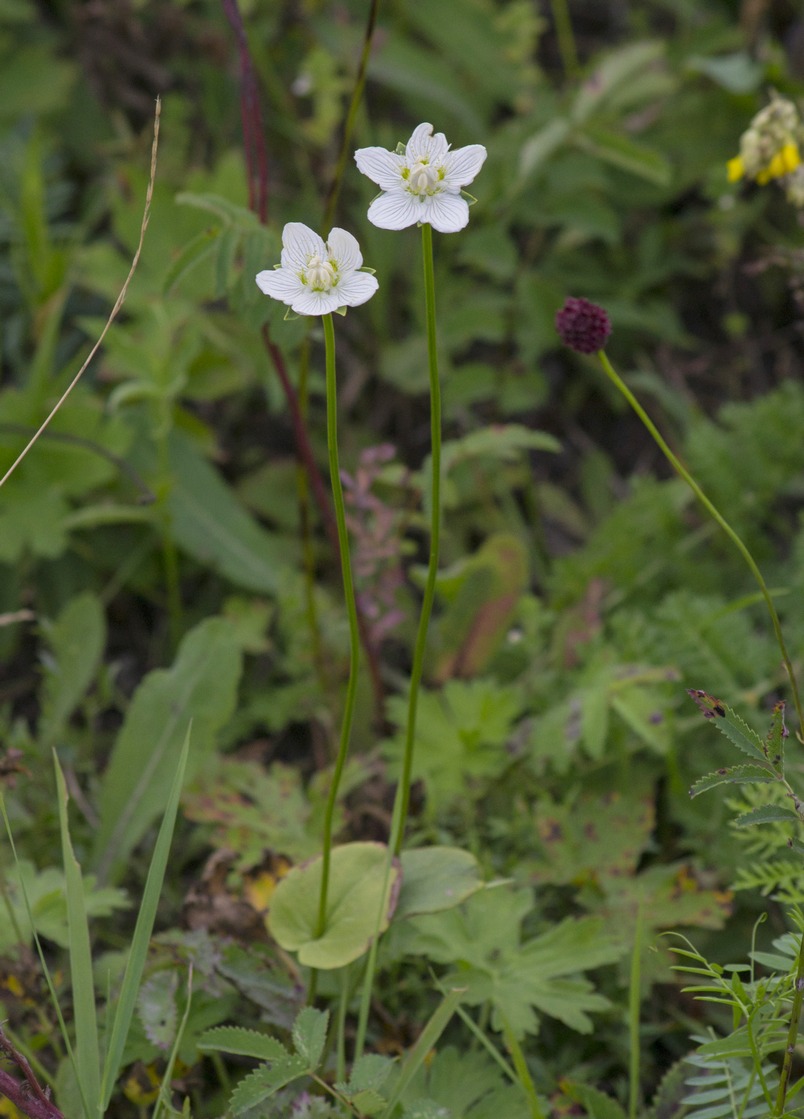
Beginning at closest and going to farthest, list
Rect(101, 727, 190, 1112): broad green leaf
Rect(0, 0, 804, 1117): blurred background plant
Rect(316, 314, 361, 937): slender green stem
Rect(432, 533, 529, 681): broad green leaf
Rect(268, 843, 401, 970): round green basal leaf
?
Rect(316, 314, 361, 937): slender green stem
Rect(101, 727, 190, 1112): broad green leaf
Rect(268, 843, 401, 970): round green basal leaf
Rect(0, 0, 804, 1117): blurred background plant
Rect(432, 533, 529, 681): broad green leaf

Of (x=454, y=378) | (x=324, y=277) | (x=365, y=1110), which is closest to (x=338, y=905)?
(x=365, y=1110)

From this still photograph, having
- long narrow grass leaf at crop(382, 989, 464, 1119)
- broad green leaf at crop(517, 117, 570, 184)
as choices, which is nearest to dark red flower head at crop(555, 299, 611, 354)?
long narrow grass leaf at crop(382, 989, 464, 1119)

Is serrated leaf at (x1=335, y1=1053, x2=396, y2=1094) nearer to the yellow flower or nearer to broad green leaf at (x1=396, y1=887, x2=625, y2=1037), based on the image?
broad green leaf at (x1=396, y1=887, x2=625, y2=1037)

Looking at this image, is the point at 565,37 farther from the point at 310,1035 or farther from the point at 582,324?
the point at 310,1035

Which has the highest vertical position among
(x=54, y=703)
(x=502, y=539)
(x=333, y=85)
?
(x=333, y=85)

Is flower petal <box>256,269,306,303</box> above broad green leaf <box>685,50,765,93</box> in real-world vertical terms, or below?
below

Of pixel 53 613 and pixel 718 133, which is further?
pixel 718 133

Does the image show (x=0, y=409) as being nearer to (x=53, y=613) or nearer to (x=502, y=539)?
(x=53, y=613)

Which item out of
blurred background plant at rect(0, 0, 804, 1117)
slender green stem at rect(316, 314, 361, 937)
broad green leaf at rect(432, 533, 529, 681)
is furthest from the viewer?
broad green leaf at rect(432, 533, 529, 681)
